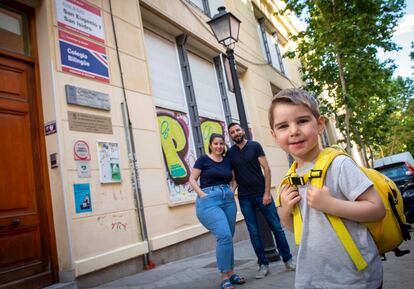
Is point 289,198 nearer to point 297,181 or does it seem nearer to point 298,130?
point 297,181

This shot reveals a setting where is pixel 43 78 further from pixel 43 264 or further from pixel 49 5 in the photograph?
pixel 43 264

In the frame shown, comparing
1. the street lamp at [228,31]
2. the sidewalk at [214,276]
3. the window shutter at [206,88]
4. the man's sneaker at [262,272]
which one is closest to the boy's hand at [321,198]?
the sidewalk at [214,276]

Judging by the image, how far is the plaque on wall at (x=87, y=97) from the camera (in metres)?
5.21

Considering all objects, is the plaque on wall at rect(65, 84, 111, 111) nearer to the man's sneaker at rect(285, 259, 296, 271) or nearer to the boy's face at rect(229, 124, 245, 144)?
the boy's face at rect(229, 124, 245, 144)

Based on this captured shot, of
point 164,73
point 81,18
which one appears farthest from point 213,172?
point 164,73

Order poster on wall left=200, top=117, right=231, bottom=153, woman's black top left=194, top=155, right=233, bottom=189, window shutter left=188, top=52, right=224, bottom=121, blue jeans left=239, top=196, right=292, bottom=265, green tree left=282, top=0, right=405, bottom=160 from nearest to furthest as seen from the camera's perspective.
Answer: woman's black top left=194, top=155, right=233, bottom=189 → blue jeans left=239, top=196, right=292, bottom=265 → poster on wall left=200, top=117, right=231, bottom=153 → window shutter left=188, top=52, right=224, bottom=121 → green tree left=282, top=0, right=405, bottom=160

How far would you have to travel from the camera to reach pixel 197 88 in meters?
9.38

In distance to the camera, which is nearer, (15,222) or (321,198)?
(321,198)

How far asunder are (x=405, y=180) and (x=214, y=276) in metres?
5.77

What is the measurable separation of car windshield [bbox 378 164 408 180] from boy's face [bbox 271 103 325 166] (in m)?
7.98

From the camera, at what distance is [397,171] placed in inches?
335

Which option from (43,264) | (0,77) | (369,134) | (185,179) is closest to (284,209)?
(43,264)

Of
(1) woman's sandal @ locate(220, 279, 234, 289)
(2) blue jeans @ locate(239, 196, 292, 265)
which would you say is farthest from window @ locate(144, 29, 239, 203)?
(1) woman's sandal @ locate(220, 279, 234, 289)

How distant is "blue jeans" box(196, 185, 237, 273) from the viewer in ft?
13.0
